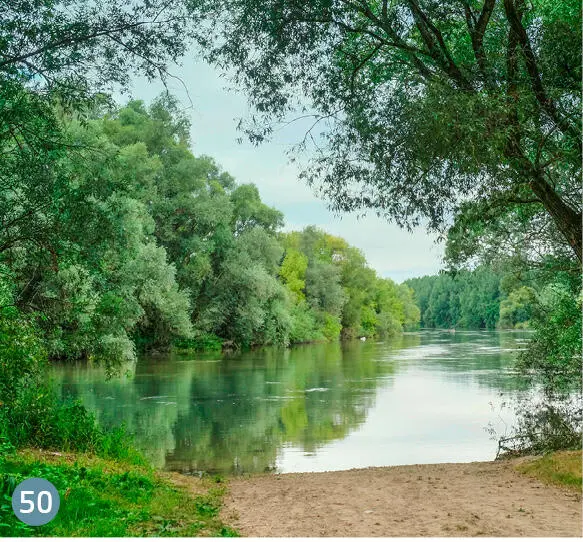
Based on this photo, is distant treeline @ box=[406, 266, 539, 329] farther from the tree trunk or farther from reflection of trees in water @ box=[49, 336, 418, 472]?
the tree trunk

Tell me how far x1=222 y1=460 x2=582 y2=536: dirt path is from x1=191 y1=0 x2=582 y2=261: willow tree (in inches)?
121

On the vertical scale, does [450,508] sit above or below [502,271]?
below

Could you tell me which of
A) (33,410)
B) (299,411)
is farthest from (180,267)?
(33,410)

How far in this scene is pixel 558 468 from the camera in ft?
28.5

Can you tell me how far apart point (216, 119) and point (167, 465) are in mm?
6214

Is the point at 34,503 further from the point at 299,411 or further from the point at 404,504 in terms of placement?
the point at 299,411

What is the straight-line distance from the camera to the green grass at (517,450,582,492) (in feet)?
26.5

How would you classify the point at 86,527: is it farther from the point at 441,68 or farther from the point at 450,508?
the point at 441,68

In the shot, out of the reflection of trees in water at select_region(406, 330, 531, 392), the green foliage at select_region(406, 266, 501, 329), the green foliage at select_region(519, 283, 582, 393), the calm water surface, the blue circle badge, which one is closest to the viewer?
the blue circle badge

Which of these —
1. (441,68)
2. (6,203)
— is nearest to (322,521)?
(441,68)

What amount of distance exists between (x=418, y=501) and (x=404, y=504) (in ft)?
0.84

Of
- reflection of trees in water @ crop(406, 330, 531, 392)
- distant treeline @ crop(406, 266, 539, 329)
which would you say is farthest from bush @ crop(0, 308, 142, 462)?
distant treeline @ crop(406, 266, 539, 329)

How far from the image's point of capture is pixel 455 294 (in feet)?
297

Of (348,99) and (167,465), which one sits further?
(167,465)
